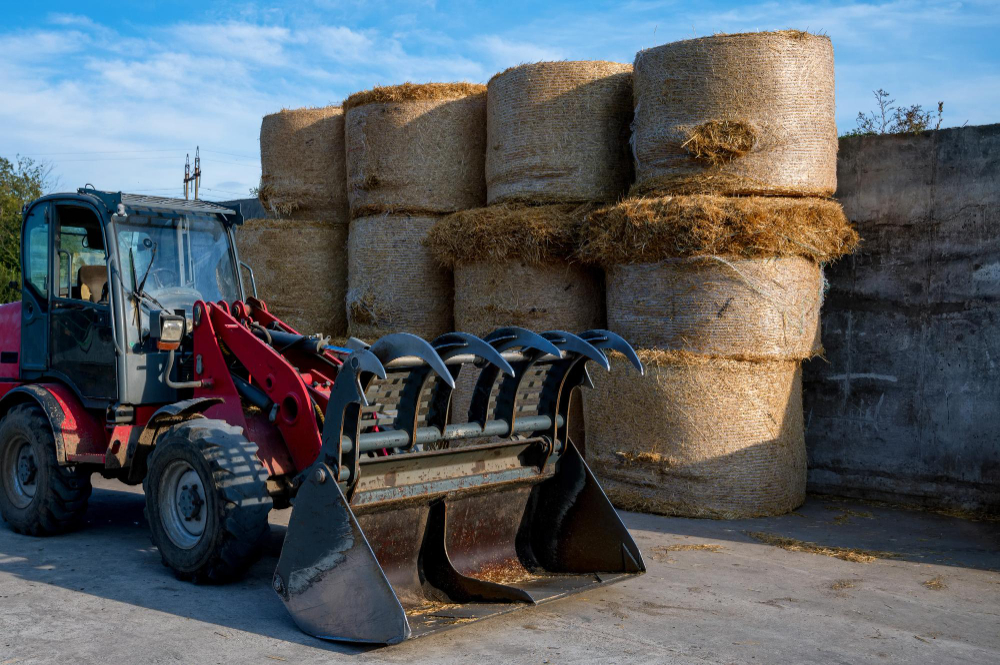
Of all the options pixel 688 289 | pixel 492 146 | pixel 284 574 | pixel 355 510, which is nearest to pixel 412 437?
pixel 355 510

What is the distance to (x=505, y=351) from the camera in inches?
199

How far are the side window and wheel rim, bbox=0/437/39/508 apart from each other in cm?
100

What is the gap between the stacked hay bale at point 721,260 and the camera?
681cm

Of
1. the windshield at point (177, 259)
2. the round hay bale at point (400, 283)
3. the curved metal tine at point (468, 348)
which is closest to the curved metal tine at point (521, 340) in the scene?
the curved metal tine at point (468, 348)

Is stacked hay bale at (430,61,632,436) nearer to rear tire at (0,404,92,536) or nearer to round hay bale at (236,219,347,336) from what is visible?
round hay bale at (236,219,347,336)

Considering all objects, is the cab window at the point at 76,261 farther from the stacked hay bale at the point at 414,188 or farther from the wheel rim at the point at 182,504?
Answer: the stacked hay bale at the point at 414,188

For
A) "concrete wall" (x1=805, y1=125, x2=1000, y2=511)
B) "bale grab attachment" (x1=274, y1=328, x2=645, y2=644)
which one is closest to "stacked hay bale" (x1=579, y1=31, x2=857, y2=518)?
"concrete wall" (x1=805, y1=125, x2=1000, y2=511)

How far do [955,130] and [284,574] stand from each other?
6.00m

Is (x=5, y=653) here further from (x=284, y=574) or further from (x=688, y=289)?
(x=688, y=289)

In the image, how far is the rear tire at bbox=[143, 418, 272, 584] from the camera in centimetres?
481

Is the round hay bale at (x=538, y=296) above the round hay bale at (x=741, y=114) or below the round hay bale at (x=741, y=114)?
below

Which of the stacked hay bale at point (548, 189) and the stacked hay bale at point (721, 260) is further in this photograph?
the stacked hay bale at point (548, 189)

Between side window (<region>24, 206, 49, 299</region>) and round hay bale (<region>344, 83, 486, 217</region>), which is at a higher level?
round hay bale (<region>344, 83, 486, 217</region>)

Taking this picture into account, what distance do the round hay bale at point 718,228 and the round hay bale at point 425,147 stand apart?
180 cm
